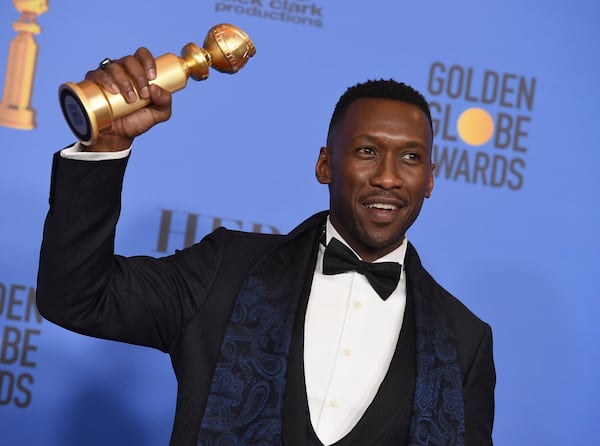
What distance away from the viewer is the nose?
1.78m

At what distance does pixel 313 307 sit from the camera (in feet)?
6.07

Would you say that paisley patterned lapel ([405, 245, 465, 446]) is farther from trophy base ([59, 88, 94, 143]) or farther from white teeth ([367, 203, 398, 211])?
trophy base ([59, 88, 94, 143])

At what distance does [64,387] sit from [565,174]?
1.54 m

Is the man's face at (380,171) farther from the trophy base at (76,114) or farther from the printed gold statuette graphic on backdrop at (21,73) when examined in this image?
the printed gold statuette graphic on backdrop at (21,73)

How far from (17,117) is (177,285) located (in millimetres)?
1092

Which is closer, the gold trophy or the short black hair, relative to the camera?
the gold trophy

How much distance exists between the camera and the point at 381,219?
1.81 m

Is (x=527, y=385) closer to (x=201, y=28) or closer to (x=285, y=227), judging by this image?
(x=285, y=227)

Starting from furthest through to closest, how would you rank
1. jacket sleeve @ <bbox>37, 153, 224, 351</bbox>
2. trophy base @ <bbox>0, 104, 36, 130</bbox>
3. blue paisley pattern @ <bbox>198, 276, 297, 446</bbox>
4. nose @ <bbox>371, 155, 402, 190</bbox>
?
1. trophy base @ <bbox>0, 104, 36, 130</bbox>
2. nose @ <bbox>371, 155, 402, 190</bbox>
3. blue paisley pattern @ <bbox>198, 276, 297, 446</bbox>
4. jacket sleeve @ <bbox>37, 153, 224, 351</bbox>

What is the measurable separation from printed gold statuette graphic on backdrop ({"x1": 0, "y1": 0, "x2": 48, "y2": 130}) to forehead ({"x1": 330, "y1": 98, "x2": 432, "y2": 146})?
105cm

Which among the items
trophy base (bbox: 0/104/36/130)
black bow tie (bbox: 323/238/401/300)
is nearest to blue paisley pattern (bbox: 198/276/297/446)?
black bow tie (bbox: 323/238/401/300)

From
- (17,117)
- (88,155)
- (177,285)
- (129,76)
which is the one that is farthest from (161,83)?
(17,117)

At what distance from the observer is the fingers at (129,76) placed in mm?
1390

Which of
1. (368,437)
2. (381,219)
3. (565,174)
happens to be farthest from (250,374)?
(565,174)
